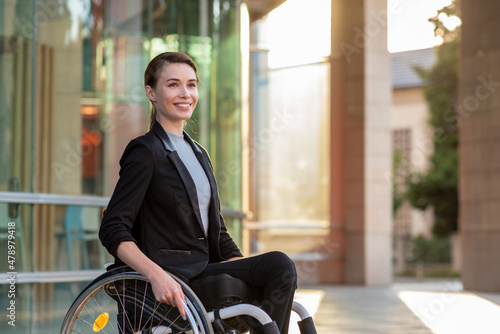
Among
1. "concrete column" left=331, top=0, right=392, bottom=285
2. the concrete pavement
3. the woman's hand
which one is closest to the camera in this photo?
the woman's hand

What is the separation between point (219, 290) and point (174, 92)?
2.47ft

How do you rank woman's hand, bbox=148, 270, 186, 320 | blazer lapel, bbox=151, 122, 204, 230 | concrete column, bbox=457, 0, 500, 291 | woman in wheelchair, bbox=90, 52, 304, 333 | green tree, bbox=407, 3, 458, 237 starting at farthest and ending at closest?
green tree, bbox=407, 3, 458, 237
concrete column, bbox=457, 0, 500, 291
blazer lapel, bbox=151, 122, 204, 230
woman in wheelchair, bbox=90, 52, 304, 333
woman's hand, bbox=148, 270, 186, 320

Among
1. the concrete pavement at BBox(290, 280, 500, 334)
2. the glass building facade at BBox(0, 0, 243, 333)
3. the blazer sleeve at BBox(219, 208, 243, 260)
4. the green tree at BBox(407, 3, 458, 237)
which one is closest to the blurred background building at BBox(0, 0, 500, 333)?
the glass building facade at BBox(0, 0, 243, 333)

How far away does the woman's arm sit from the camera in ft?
9.16

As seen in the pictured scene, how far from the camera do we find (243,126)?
11945 mm

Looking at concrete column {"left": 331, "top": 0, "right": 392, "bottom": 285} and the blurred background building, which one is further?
concrete column {"left": 331, "top": 0, "right": 392, "bottom": 285}

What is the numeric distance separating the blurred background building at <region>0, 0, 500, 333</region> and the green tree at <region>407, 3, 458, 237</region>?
47.8 ft

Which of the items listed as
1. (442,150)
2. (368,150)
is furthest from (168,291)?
(442,150)

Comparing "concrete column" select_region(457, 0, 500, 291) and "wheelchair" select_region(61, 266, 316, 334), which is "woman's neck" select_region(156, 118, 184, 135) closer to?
"wheelchair" select_region(61, 266, 316, 334)

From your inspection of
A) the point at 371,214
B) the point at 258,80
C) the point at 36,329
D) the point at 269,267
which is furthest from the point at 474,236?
the point at 269,267

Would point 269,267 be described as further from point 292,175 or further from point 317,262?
point 292,175

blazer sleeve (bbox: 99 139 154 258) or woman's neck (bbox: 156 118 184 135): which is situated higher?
woman's neck (bbox: 156 118 184 135)

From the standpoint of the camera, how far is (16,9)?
751 cm

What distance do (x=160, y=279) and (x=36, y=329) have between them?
4.81 metres
